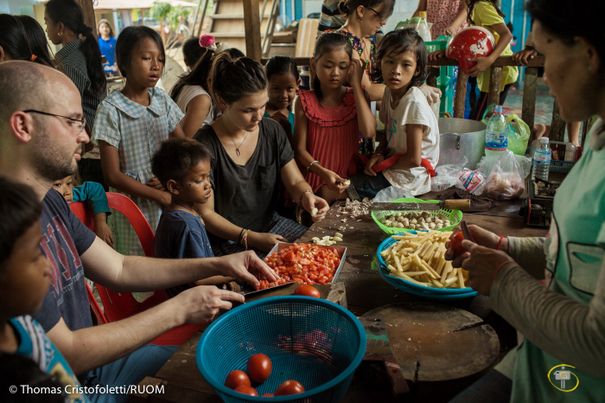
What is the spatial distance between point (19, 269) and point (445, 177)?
3156mm

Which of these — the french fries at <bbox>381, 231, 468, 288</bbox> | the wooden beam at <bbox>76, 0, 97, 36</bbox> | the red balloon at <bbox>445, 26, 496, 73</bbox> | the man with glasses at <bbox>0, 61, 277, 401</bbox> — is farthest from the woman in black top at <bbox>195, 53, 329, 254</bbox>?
the wooden beam at <bbox>76, 0, 97, 36</bbox>

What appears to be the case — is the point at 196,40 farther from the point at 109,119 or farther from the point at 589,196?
the point at 589,196

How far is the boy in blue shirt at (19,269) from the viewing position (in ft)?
3.51

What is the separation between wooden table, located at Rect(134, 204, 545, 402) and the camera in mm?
1519

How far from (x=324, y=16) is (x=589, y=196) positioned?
5.08 meters

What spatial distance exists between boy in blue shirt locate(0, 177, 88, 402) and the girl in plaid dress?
212 cm

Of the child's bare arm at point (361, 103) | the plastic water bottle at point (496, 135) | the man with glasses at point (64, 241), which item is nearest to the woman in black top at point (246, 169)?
the child's bare arm at point (361, 103)

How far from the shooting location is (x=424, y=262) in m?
2.18

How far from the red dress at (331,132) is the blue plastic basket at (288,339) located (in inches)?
96.2

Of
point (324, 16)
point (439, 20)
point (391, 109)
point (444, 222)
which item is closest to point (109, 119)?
point (391, 109)

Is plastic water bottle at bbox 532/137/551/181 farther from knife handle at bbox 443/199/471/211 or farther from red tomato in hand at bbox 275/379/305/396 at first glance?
red tomato in hand at bbox 275/379/305/396

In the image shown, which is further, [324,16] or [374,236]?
[324,16]

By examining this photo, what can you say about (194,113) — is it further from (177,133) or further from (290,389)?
(290,389)

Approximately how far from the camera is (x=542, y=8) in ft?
4.08
